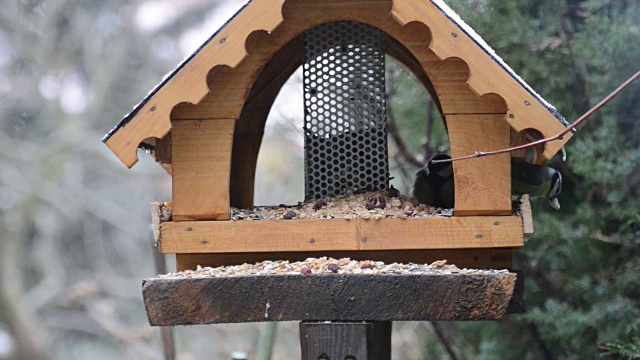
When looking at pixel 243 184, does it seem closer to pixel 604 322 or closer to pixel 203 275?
pixel 203 275

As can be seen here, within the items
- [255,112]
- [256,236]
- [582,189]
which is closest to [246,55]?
[256,236]

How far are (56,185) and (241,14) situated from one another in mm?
6246

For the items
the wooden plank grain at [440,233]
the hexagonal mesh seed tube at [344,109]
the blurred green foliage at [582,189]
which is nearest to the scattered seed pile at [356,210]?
the wooden plank grain at [440,233]

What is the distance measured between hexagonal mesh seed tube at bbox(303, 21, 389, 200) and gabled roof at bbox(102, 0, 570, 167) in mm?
488

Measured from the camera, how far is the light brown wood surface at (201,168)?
2.10 m

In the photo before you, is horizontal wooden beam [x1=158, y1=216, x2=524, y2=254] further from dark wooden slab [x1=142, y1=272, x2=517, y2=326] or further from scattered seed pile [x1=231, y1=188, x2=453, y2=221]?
dark wooden slab [x1=142, y1=272, x2=517, y2=326]

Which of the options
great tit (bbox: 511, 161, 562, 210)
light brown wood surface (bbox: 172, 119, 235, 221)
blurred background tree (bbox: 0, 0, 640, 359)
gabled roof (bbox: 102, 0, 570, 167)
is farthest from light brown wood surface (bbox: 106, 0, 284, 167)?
blurred background tree (bbox: 0, 0, 640, 359)

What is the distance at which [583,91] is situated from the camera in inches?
131

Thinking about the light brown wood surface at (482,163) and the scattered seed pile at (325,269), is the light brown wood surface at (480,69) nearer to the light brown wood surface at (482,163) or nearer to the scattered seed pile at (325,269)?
the light brown wood surface at (482,163)

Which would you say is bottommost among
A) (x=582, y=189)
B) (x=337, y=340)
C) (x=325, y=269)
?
(x=337, y=340)

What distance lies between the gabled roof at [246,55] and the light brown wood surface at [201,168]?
14 centimetres

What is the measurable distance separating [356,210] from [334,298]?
1.27 feet

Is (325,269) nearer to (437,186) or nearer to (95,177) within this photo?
(437,186)

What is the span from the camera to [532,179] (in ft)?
8.25
